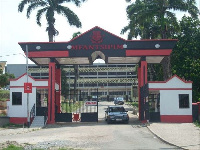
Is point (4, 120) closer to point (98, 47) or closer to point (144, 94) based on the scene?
point (98, 47)

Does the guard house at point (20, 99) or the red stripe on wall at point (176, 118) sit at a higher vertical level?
the guard house at point (20, 99)

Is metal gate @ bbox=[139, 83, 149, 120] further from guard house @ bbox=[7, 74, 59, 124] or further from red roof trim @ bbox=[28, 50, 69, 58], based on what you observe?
guard house @ bbox=[7, 74, 59, 124]

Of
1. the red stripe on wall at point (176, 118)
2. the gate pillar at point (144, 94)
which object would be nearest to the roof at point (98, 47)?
the gate pillar at point (144, 94)

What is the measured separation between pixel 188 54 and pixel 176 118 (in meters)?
14.9

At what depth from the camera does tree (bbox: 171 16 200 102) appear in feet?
131

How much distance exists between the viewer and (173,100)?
97.2 ft

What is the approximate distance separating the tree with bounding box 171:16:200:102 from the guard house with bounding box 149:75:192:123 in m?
9.54

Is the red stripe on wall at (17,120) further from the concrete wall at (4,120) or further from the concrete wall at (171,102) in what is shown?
the concrete wall at (171,102)

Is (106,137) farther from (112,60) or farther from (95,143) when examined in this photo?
(112,60)

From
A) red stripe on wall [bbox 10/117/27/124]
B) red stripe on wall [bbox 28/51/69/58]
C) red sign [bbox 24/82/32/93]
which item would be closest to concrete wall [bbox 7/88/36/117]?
red stripe on wall [bbox 10/117/27/124]

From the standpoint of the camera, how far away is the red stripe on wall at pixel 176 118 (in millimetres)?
29203

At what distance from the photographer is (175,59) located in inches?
1702

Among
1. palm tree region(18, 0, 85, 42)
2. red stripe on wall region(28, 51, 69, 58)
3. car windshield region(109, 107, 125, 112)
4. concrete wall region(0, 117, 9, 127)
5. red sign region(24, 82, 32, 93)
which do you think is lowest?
concrete wall region(0, 117, 9, 127)

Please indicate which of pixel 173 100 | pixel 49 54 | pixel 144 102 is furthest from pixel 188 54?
pixel 49 54
